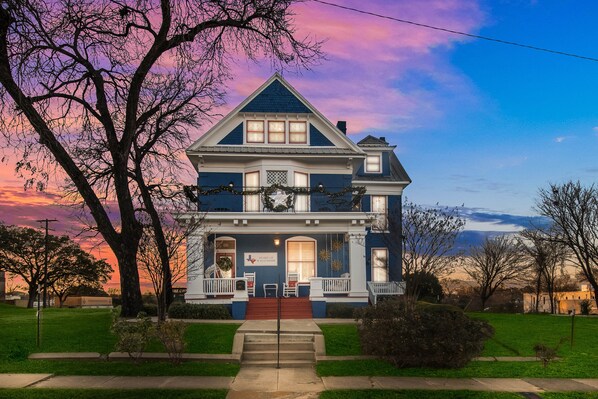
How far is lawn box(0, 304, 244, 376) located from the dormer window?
11.6 metres

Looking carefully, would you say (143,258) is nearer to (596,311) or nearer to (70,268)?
(70,268)

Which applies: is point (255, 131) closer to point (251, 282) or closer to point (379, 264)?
point (251, 282)

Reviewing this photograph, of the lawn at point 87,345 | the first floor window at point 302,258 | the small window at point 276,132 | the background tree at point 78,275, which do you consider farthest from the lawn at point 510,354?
the background tree at point 78,275

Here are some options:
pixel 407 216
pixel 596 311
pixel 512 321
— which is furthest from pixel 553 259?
pixel 407 216

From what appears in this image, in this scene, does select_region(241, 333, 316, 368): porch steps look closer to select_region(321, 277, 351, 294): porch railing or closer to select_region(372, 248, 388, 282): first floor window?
select_region(321, 277, 351, 294): porch railing

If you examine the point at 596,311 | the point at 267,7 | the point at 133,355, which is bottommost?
the point at 596,311

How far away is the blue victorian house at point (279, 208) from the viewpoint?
25984mm

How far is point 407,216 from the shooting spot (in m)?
24.8

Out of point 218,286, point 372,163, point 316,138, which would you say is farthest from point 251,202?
point 372,163

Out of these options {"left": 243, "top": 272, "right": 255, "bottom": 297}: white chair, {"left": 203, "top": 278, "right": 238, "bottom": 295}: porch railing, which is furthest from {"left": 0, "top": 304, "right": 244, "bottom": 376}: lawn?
{"left": 243, "top": 272, "right": 255, "bottom": 297}: white chair

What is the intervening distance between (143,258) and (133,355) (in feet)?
9.73

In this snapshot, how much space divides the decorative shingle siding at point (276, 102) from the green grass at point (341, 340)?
44.3 ft

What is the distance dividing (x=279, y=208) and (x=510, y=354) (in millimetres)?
13079

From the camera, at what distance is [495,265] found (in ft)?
159
